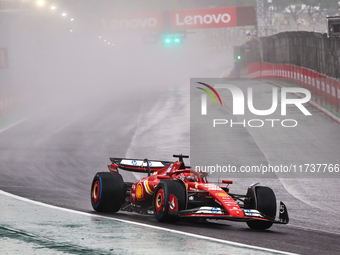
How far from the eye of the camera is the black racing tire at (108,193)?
10.7m

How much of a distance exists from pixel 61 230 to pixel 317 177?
10173 millimetres

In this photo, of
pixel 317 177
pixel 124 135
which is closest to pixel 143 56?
pixel 124 135

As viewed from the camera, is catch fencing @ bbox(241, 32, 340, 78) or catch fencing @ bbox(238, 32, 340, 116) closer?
catch fencing @ bbox(238, 32, 340, 116)

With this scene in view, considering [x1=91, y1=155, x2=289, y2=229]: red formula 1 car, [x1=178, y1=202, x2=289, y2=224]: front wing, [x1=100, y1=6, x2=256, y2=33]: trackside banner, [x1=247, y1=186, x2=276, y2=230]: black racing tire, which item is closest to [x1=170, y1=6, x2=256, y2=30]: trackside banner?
[x1=100, y1=6, x2=256, y2=33]: trackside banner

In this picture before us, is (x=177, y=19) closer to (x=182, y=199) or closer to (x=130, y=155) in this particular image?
Result: (x=130, y=155)

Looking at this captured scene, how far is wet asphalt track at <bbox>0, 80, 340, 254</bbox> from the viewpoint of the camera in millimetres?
9453

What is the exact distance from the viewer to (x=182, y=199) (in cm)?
938

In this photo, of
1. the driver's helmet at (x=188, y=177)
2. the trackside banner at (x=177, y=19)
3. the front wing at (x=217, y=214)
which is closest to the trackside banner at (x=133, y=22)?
the trackside banner at (x=177, y=19)

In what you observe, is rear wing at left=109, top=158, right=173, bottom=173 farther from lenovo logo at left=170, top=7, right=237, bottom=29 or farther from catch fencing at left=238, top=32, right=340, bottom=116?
lenovo logo at left=170, top=7, right=237, bottom=29

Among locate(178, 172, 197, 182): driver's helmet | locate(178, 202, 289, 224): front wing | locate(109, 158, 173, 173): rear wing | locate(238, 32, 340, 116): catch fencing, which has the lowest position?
locate(178, 202, 289, 224): front wing

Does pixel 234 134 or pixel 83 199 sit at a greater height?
pixel 234 134

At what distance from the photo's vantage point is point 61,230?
8.27 meters

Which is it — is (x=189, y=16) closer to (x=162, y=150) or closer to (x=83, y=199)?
(x=162, y=150)

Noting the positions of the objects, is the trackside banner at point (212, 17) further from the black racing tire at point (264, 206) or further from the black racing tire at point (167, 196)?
the black racing tire at point (167, 196)
